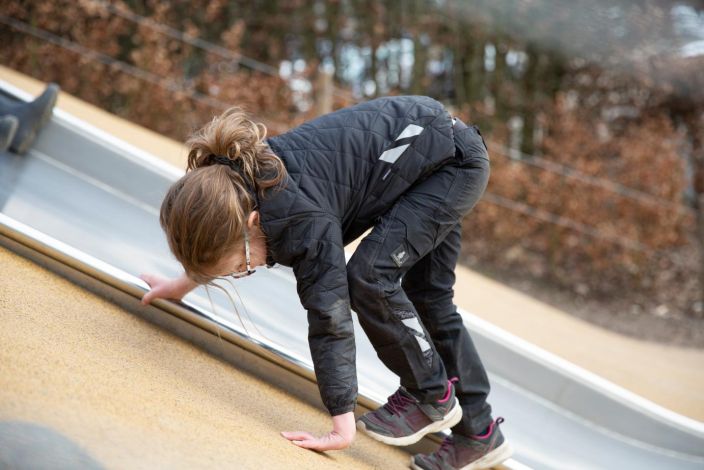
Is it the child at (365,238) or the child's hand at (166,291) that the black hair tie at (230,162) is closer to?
the child at (365,238)

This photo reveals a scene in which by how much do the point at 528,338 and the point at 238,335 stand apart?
2.60 meters

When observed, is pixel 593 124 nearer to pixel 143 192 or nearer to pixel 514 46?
pixel 514 46

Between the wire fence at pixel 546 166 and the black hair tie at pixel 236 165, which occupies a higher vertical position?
the black hair tie at pixel 236 165

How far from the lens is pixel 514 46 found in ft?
27.3

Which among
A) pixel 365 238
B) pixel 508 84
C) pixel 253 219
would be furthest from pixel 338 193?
pixel 508 84

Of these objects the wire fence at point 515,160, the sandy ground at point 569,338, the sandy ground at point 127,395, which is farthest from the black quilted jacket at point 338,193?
the wire fence at point 515,160

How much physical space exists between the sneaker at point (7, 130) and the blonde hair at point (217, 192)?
1717mm

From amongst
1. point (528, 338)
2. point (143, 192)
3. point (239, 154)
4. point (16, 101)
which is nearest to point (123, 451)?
point (239, 154)

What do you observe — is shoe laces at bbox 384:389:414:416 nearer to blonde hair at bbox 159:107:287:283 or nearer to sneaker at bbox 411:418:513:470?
sneaker at bbox 411:418:513:470

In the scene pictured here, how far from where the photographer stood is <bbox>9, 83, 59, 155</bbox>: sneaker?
347 centimetres

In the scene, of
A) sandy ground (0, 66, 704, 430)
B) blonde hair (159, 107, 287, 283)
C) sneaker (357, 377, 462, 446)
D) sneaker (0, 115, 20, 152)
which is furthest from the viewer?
sandy ground (0, 66, 704, 430)

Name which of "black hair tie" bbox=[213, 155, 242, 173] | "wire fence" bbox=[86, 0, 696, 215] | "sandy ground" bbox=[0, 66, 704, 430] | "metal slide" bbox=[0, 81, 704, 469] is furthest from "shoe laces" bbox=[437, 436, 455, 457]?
"wire fence" bbox=[86, 0, 696, 215]

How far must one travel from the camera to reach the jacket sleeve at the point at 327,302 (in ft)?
6.45

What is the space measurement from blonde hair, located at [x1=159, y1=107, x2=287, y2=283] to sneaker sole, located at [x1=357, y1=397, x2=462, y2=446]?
66 cm
